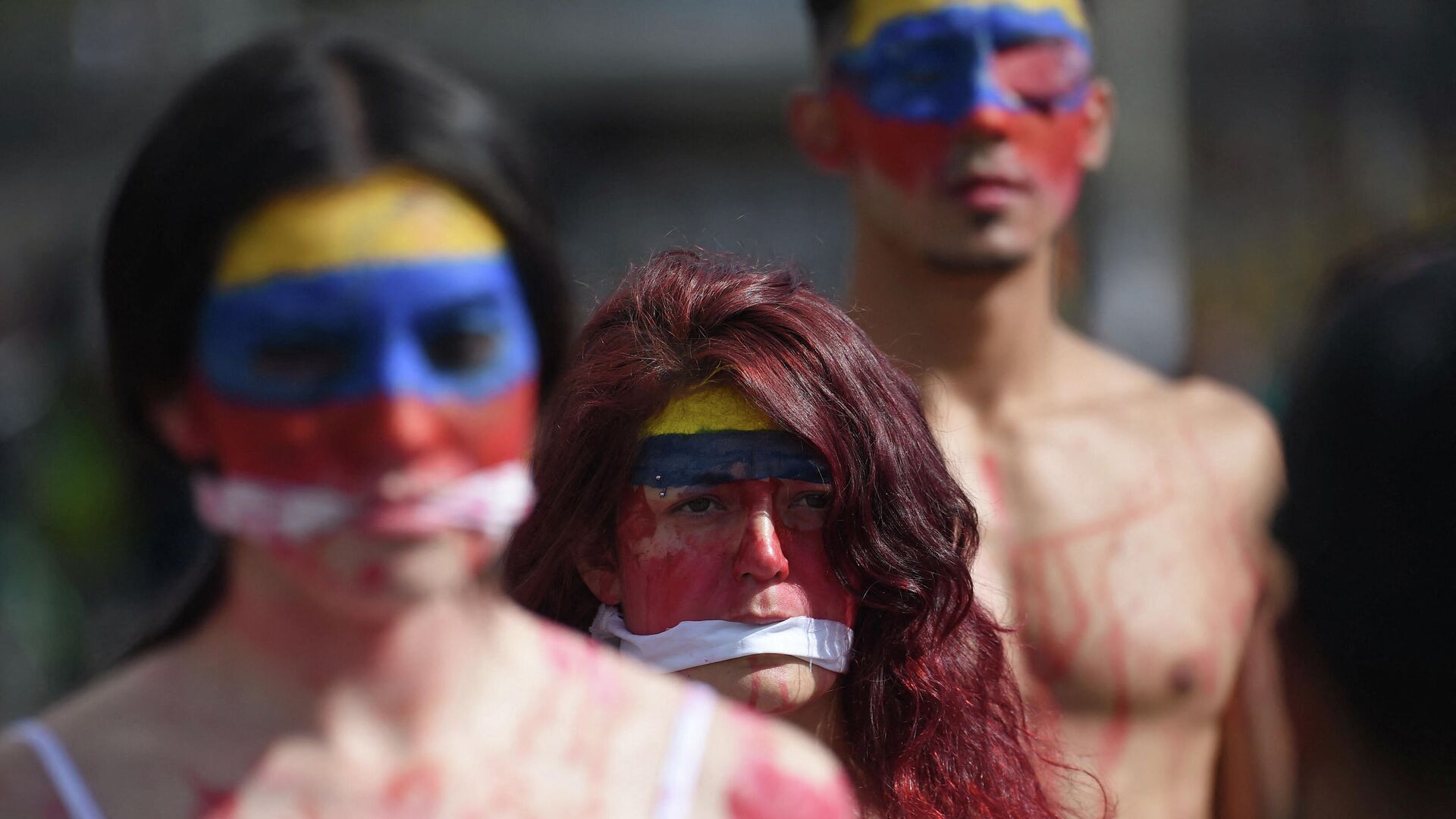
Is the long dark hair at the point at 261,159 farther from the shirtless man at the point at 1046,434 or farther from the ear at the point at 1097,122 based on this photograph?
the ear at the point at 1097,122

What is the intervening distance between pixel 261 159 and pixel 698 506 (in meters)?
0.87

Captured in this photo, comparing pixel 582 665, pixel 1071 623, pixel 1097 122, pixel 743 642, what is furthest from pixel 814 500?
pixel 1097 122

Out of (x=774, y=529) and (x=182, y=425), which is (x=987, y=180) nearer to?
(x=774, y=529)

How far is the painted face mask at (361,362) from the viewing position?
1.29 metres

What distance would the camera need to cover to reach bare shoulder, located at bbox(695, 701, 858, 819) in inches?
58.7

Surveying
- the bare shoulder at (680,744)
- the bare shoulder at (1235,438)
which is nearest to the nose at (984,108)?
the bare shoulder at (1235,438)

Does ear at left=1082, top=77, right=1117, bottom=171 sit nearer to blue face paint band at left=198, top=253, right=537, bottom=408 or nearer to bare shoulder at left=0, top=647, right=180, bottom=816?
blue face paint band at left=198, top=253, right=537, bottom=408

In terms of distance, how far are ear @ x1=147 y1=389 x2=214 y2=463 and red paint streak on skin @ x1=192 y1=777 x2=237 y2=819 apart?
278 millimetres

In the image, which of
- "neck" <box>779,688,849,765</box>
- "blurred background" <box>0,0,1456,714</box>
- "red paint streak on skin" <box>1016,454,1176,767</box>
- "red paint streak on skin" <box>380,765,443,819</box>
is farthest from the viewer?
"blurred background" <box>0,0,1456,714</box>

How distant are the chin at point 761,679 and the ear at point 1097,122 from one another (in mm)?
1592

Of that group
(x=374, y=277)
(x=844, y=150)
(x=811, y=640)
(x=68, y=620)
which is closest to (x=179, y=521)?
(x=68, y=620)

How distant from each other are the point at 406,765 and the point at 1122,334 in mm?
6026

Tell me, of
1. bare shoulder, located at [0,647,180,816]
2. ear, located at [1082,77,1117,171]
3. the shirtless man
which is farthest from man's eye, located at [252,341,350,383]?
ear, located at [1082,77,1117,171]

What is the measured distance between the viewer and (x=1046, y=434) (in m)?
3.18
